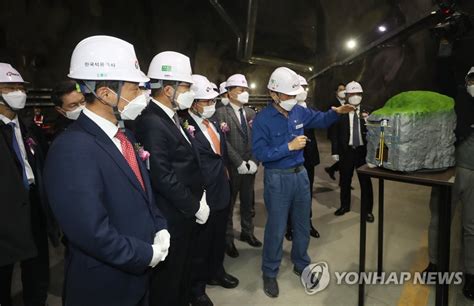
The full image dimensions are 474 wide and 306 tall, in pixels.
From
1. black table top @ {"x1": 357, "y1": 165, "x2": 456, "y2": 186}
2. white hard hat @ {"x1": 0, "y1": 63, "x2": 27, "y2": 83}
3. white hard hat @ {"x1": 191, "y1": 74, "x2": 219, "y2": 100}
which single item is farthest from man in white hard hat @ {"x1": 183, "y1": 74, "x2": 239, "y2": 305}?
white hard hat @ {"x1": 0, "y1": 63, "x2": 27, "y2": 83}

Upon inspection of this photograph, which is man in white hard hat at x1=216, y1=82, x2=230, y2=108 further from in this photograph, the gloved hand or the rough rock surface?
the gloved hand

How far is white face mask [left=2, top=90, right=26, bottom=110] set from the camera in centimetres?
251

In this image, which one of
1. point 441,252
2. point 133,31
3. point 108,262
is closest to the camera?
point 108,262

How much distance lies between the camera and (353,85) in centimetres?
423

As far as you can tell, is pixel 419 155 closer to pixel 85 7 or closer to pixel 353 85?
pixel 353 85

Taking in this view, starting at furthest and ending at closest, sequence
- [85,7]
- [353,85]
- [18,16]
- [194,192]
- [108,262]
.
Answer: [85,7] → [18,16] → [353,85] → [194,192] → [108,262]

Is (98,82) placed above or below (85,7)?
below

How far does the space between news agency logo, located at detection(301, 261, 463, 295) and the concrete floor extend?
6 cm

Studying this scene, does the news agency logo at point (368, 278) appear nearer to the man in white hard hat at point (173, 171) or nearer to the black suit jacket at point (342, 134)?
the man in white hard hat at point (173, 171)

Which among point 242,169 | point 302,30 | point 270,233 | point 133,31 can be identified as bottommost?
point 270,233

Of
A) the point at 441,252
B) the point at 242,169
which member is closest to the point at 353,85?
the point at 242,169

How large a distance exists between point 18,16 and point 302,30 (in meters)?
10.7

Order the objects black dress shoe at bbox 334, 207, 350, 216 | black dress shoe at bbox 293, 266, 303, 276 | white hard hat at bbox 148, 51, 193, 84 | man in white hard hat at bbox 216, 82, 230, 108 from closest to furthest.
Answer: white hard hat at bbox 148, 51, 193, 84, black dress shoe at bbox 293, 266, 303, 276, man in white hard hat at bbox 216, 82, 230, 108, black dress shoe at bbox 334, 207, 350, 216

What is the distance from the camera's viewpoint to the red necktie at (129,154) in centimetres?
160
